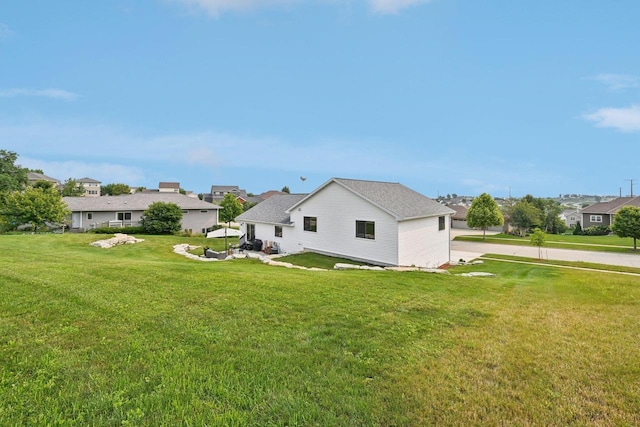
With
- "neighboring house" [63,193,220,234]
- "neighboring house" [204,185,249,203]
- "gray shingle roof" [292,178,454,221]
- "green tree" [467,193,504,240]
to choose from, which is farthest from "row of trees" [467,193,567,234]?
"neighboring house" [204,185,249,203]

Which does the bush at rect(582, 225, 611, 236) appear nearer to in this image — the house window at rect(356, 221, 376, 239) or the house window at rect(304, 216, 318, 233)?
the house window at rect(356, 221, 376, 239)

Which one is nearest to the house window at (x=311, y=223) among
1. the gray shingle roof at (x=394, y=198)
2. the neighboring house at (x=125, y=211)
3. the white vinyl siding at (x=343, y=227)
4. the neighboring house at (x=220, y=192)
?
the white vinyl siding at (x=343, y=227)

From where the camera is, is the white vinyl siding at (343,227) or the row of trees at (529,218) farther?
the row of trees at (529,218)

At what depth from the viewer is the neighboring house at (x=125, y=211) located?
33.6 m

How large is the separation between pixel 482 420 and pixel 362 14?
61.6 feet

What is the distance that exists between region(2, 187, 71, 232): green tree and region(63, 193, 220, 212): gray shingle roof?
3.24 metres

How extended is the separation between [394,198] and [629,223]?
74.2 feet

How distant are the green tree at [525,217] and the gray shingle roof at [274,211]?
36546 mm

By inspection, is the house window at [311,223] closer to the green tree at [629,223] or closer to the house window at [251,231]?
the house window at [251,231]

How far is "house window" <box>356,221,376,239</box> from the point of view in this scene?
16.5m

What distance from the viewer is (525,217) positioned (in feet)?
145

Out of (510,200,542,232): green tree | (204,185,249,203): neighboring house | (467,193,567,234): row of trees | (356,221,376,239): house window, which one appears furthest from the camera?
(204,185,249,203): neighboring house

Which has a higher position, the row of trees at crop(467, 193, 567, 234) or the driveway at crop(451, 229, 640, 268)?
the row of trees at crop(467, 193, 567, 234)

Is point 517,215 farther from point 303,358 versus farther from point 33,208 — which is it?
point 33,208
